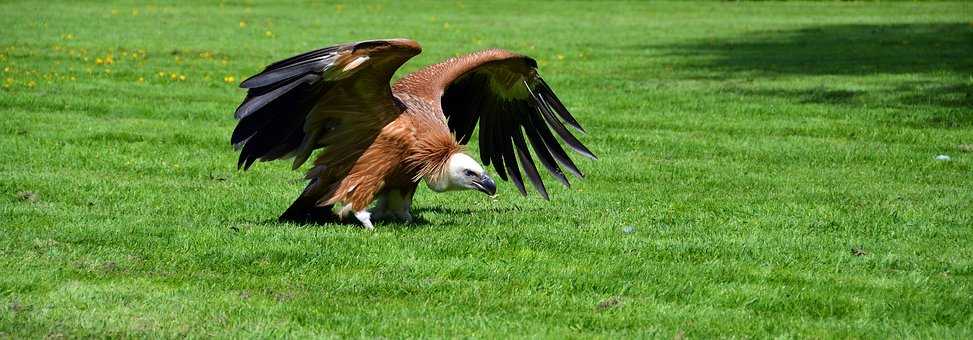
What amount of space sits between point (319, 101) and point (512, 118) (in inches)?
70.9

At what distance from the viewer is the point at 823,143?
1153 centimetres

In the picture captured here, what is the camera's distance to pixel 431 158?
24.9 feet

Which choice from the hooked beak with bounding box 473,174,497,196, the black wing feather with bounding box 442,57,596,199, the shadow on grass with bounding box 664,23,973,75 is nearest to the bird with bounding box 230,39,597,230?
the hooked beak with bounding box 473,174,497,196

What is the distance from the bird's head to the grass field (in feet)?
0.94

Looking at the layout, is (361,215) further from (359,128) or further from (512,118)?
(512,118)

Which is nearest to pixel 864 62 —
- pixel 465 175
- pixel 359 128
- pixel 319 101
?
pixel 465 175

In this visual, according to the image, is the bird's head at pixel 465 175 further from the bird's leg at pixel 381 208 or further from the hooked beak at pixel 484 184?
the bird's leg at pixel 381 208

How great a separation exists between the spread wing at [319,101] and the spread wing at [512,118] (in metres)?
1.09

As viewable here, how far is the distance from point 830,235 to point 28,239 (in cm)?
469

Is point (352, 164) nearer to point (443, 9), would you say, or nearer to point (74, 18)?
point (74, 18)

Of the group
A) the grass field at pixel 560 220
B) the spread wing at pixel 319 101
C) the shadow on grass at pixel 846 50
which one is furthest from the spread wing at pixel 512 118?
the shadow on grass at pixel 846 50

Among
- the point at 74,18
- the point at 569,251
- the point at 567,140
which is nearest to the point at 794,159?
the point at 567,140

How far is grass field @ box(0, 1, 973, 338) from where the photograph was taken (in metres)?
5.72

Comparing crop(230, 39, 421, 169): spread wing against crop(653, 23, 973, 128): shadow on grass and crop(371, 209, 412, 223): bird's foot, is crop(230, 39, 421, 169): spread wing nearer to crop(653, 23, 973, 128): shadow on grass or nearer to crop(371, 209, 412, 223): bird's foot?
crop(371, 209, 412, 223): bird's foot
